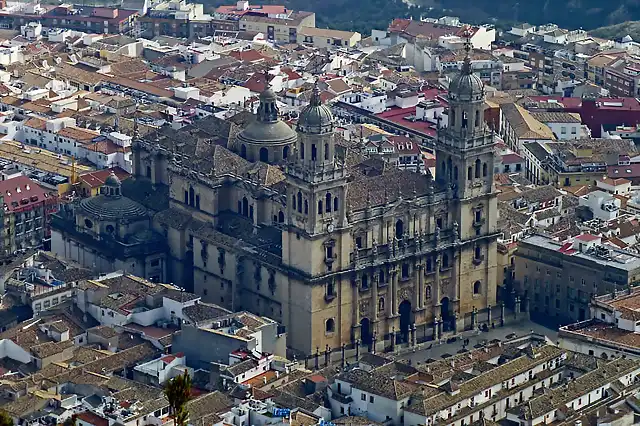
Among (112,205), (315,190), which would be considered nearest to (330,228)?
(315,190)

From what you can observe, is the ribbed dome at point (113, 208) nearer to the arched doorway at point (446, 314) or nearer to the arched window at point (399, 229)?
the arched window at point (399, 229)

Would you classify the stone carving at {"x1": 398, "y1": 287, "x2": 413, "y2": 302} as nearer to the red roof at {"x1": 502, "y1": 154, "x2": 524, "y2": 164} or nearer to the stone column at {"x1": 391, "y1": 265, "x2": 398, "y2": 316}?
the stone column at {"x1": 391, "y1": 265, "x2": 398, "y2": 316}

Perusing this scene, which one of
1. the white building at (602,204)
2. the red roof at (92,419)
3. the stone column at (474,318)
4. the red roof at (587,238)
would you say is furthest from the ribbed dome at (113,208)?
the white building at (602,204)

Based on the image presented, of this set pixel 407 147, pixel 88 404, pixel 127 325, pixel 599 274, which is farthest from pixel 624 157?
pixel 88 404

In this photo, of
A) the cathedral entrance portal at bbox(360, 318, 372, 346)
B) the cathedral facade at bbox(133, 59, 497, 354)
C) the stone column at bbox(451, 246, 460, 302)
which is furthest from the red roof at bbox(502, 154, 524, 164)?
the cathedral entrance portal at bbox(360, 318, 372, 346)

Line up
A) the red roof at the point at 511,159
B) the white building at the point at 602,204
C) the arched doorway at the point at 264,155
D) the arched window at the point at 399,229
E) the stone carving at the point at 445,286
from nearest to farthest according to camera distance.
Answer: the arched window at the point at 399,229
the stone carving at the point at 445,286
the arched doorway at the point at 264,155
the white building at the point at 602,204
the red roof at the point at 511,159

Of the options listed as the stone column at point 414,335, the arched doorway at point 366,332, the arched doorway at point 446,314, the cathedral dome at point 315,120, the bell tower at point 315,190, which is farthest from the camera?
the arched doorway at point 446,314
